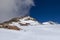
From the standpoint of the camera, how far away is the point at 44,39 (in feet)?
20.3

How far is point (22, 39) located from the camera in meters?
6.11

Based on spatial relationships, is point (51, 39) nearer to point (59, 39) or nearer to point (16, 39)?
point (59, 39)

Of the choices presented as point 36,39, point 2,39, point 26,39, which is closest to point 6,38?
point 2,39

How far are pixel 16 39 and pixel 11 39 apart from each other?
0.18 metres

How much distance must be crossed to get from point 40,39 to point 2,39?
1.39 metres

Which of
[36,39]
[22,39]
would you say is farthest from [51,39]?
[22,39]

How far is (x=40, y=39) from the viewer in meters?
6.19

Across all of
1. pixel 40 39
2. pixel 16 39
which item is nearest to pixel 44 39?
pixel 40 39

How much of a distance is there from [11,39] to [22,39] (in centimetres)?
41

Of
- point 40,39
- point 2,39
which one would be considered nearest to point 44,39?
point 40,39

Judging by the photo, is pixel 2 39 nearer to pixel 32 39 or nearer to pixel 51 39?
pixel 32 39

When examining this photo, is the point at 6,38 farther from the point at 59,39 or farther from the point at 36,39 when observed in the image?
the point at 59,39

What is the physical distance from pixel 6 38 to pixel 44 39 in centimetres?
141

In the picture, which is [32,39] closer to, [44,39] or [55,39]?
[44,39]
